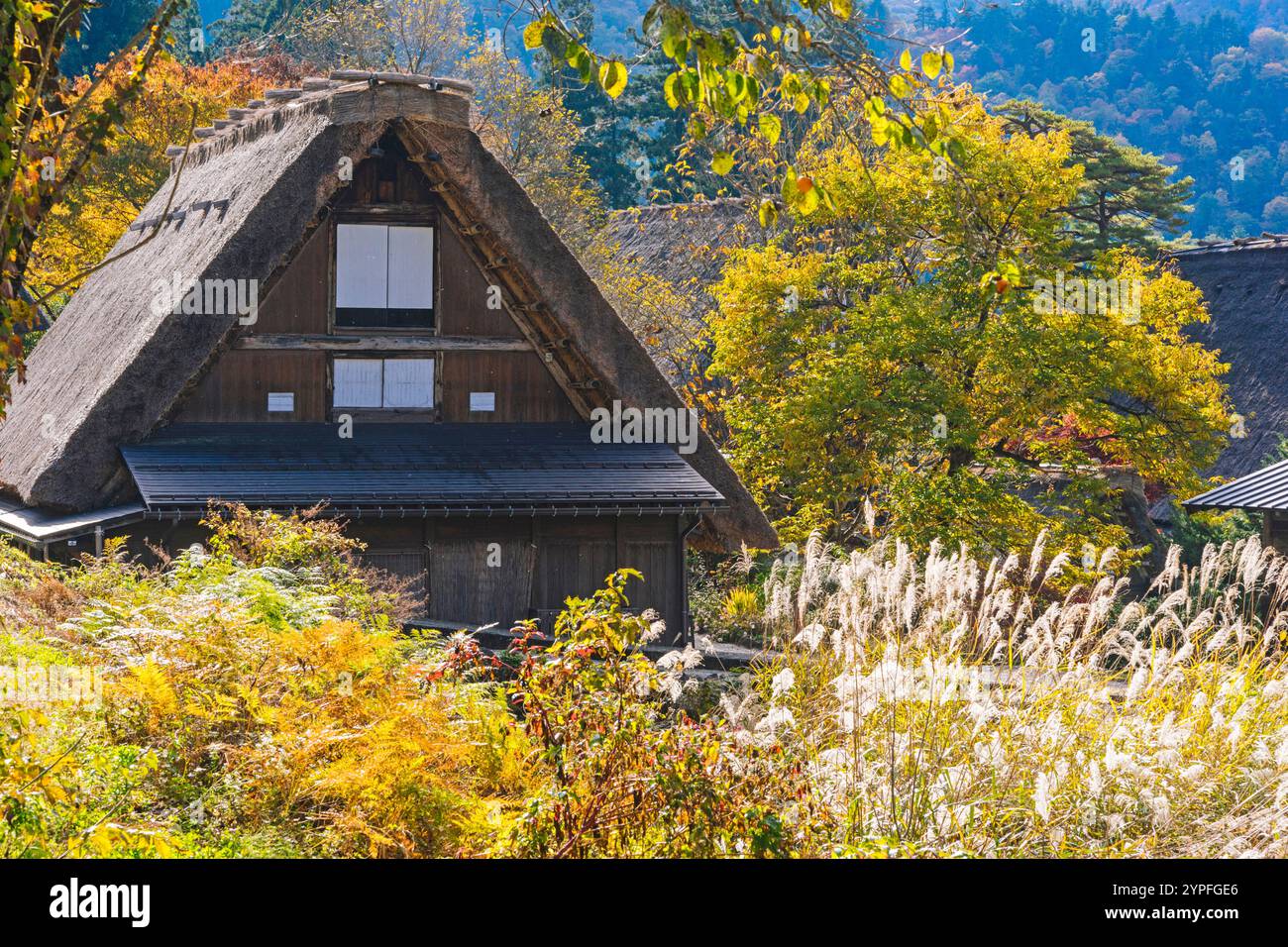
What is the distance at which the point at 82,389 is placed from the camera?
14609 mm

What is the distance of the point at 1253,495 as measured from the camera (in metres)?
16.4

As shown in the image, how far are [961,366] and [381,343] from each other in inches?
316

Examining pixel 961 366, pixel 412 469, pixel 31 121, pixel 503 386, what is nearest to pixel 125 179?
pixel 503 386

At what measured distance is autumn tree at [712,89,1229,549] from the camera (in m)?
18.6

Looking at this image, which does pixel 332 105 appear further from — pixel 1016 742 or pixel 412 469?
pixel 1016 742

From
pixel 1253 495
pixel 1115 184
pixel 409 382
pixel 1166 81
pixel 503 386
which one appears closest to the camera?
pixel 409 382

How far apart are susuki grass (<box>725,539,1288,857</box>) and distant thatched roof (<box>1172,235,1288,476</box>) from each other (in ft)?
84.7

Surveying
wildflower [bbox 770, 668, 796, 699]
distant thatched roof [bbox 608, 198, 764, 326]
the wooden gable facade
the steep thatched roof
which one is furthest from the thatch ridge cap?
distant thatched roof [bbox 608, 198, 764, 326]

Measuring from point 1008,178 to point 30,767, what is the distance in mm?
16494

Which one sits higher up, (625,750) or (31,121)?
(31,121)

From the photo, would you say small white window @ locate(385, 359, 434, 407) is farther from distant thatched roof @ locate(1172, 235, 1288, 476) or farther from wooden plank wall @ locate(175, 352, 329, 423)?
distant thatched roof @ locate(1172, 235, 1288, 476)

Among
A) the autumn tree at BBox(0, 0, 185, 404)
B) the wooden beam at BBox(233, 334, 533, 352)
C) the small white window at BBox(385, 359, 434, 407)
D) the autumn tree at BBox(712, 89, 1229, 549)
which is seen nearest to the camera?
the autumn tree at BBox(0, 0, 185, 404)

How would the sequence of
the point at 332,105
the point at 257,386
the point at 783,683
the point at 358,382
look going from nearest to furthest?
the point at 783,683 < the point at 332,105 < the point at 257,386 < the point at 358,382

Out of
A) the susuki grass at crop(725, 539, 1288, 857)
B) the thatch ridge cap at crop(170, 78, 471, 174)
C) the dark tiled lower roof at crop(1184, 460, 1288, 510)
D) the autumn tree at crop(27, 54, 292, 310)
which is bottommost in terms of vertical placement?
the susuki grass at crop(725, 539, 1288, 857)
